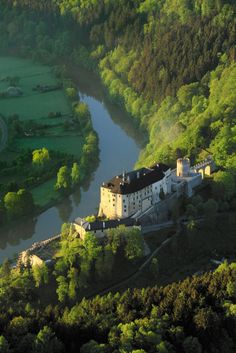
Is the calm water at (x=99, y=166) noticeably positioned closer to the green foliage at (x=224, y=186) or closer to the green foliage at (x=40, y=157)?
the green foliage at (x=40, y=157)

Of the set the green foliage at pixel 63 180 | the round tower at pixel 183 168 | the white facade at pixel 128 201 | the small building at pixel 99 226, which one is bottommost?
the small building at pixel 99 226

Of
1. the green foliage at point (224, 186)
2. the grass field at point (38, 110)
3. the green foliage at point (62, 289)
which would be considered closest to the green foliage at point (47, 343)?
the green foliage at point (62, 289)

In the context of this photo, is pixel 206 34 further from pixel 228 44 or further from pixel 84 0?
pixel 84 0

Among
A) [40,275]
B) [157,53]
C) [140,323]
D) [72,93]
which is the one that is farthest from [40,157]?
A: [140,323]

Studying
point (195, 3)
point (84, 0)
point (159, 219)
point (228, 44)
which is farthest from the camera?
point (84, 0)

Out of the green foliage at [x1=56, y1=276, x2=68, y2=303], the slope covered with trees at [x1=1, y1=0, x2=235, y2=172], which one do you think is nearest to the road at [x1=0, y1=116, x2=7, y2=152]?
the slope covered with trees at [x1=1, y1=0, x2=235, y2=172]

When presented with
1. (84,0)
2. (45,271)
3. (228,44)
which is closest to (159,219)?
(45,271)

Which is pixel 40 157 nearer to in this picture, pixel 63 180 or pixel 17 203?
pixel 63 180
